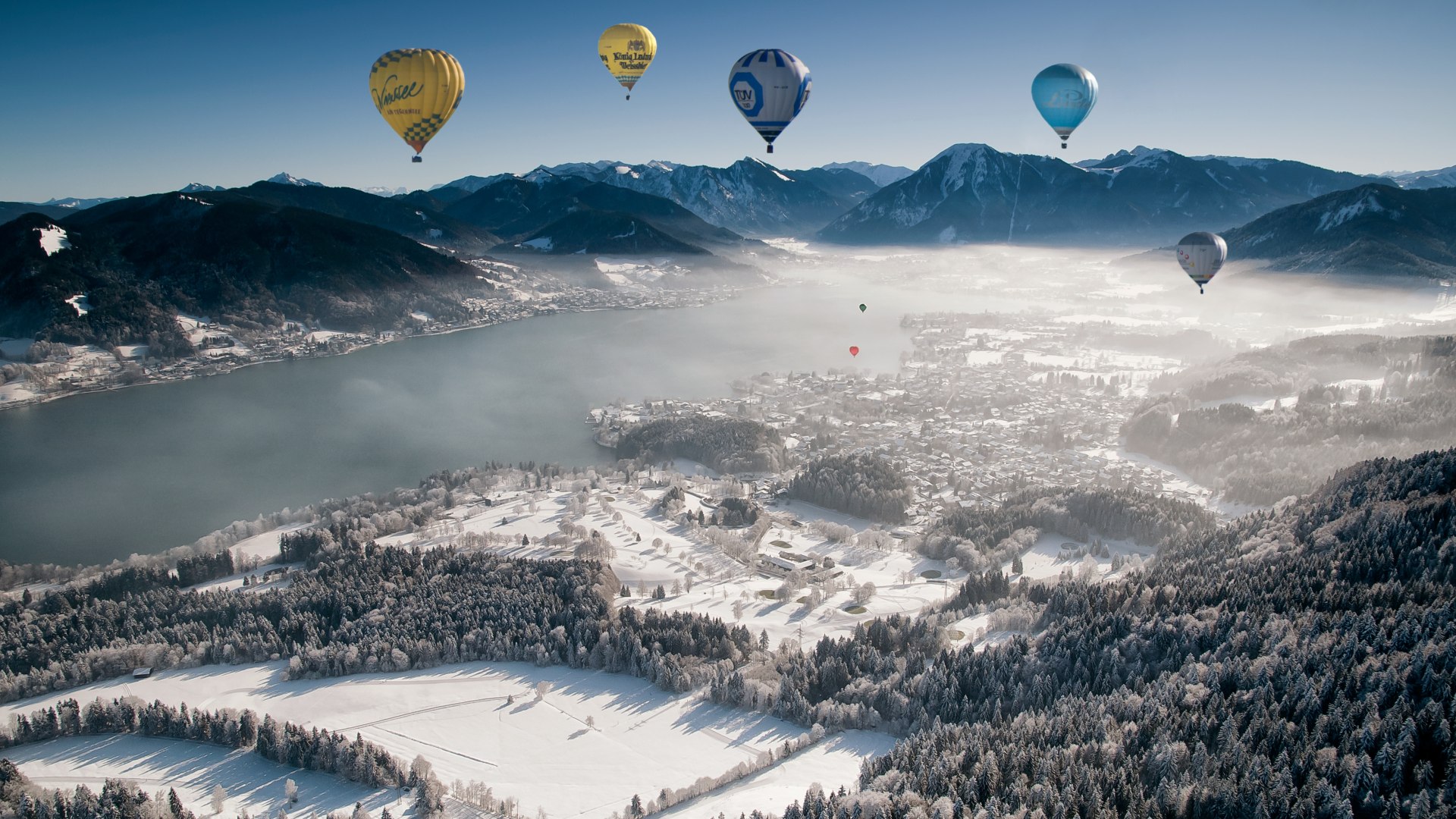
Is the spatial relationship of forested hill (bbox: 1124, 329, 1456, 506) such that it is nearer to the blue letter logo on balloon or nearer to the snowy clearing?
the blue letter logo on balloon

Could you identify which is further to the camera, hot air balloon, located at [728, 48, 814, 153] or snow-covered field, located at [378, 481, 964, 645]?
hot air balloon, located at [728, 48, 814, 153]

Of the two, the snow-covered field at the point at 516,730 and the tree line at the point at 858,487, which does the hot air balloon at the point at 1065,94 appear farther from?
the snow-covered field at the point at 516,730

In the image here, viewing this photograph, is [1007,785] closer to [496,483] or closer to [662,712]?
[662,712]

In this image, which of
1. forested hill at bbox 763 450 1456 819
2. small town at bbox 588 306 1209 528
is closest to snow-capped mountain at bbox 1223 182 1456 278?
small town at bbox 588 306 1209 528

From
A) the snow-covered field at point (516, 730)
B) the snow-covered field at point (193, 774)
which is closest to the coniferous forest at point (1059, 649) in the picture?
the snow-covered field at point (516, 730)

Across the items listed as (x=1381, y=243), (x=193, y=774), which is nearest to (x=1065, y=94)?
(x=193, y=774)

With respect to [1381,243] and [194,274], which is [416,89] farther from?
[1381,243]
